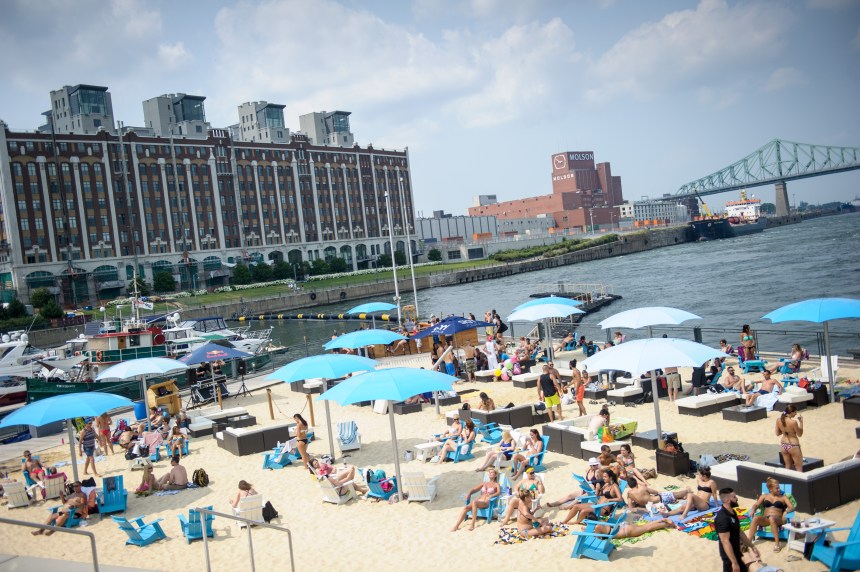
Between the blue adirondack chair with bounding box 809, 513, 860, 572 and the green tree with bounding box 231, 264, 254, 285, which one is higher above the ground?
the green tree with bounding box 231, 264, 254, 285

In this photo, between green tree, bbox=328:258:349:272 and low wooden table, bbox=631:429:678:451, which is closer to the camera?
low wooden table, bbox=631:429:678:451

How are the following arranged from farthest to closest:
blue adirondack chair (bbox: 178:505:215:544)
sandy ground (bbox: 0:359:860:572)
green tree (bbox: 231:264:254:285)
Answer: green tree (bbox: 231:264:254:285), blue adirondack chair (bbox: 178:505:215:544), sandy ground (bbox: 0:359:860:572)

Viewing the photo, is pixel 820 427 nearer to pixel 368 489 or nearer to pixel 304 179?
pixel 368 489

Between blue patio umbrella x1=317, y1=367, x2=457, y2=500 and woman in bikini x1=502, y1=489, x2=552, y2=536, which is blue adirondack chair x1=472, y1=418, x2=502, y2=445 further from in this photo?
woman in bikini x1=502, y1=489, x2=552, y2=536

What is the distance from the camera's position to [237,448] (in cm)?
1655

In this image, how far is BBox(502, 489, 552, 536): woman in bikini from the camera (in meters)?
10.0

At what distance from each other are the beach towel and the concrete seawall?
61677mm

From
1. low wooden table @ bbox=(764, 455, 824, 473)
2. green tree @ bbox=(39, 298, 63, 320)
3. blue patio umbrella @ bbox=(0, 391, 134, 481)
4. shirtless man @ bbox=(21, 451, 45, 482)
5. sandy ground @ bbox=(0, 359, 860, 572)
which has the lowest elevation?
sandy ground @ bbox=(0, 359, 860, 572)

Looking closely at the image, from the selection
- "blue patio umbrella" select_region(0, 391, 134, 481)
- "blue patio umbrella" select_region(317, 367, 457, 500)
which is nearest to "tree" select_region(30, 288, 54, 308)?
"blue patio umbrella" select_region(0, 391, 134, 481)

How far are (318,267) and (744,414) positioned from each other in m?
96.4

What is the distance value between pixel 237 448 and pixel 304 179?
10411 cm

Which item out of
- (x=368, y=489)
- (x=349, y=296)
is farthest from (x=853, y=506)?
(x=349, y=296)

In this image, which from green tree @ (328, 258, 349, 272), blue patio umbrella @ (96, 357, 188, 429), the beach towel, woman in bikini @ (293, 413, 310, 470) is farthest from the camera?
green tree @ (328, 258, 349, 272)

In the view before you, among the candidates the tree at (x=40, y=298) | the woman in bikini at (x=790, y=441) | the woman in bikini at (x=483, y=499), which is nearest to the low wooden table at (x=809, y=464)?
the woman in bikini at (x=790, y=441)
